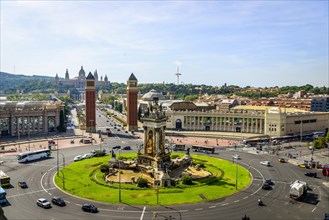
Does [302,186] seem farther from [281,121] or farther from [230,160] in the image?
[281,121]

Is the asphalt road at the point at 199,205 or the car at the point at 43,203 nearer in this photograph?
the asphalt road at the point at 199,205

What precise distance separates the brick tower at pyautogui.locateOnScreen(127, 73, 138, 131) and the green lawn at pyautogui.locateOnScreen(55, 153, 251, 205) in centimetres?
7138

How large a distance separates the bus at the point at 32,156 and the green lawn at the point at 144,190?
49.0 feet

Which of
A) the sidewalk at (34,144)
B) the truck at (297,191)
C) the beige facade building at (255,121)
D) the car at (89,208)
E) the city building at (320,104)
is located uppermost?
the city building at (320,104)

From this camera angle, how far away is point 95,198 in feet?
186

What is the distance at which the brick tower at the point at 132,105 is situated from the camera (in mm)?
150000

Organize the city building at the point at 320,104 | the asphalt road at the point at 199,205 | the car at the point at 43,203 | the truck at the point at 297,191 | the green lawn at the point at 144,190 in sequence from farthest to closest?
1. the city building at the point at 320,104
2. the green lawn at the point at 144,190
3. the truck at the point at 297,191
4. the car at the point at 43,203
5. the asphalt road at the point at 199,205

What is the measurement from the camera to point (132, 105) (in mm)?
150125

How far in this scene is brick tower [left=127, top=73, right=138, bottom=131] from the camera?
150000mm

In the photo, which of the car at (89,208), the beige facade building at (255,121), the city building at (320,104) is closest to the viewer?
the car at (89,208)

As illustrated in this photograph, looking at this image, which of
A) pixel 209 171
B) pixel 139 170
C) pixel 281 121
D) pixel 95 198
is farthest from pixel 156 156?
pixel 281 121

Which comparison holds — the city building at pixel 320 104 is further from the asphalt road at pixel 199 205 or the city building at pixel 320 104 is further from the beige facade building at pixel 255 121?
the asphalt road at pixel 199 205

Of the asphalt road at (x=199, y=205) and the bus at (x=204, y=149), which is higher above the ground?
the bus at (x=204, y=149)

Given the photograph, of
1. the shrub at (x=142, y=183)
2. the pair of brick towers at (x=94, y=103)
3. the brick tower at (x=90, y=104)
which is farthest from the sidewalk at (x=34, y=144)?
the shrub at (x=142, y=183)
